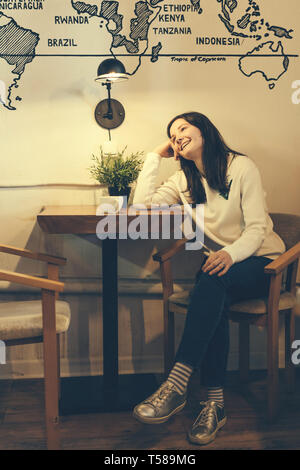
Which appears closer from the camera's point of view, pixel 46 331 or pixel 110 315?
pixel 46 331

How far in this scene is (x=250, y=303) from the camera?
2.18 meters

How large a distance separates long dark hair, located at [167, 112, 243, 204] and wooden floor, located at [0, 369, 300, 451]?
0.98 meters

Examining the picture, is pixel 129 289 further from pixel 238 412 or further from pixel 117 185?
pixel 238 412

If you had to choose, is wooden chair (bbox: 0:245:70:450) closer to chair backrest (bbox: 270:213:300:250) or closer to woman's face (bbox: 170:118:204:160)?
woman's face (bbox: 170:118:204:160)

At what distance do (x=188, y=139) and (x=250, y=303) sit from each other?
32.5 inches

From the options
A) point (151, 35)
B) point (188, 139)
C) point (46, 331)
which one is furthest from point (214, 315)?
point (151, 35)

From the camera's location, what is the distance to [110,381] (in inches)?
93.7

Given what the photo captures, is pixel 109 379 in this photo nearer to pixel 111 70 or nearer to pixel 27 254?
pixel 27 254

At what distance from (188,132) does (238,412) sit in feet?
4.27

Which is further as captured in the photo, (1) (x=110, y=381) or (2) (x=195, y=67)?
(2) (x=195, y=67)

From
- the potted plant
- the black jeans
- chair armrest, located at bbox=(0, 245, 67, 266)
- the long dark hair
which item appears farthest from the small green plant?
the black jeans

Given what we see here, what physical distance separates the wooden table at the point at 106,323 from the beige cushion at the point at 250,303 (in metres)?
0.28

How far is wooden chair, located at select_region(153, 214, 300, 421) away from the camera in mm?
2154
